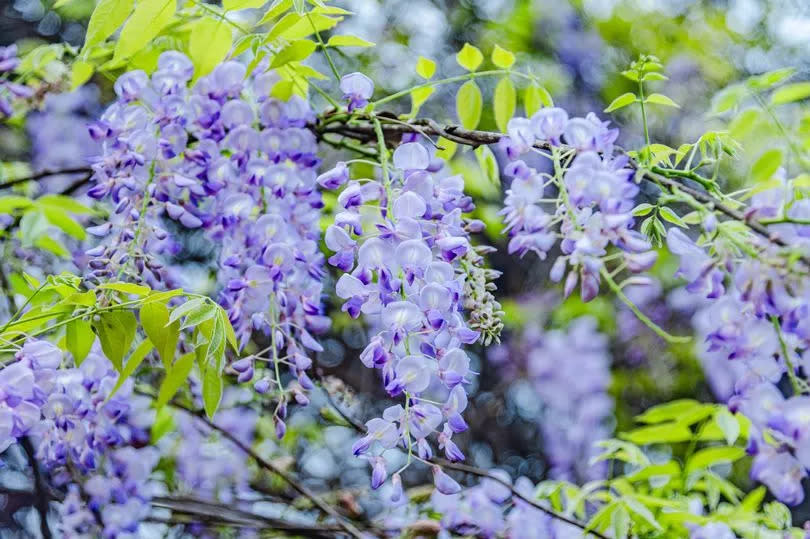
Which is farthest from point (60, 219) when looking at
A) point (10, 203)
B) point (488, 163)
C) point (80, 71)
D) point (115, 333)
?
point (488, 163)

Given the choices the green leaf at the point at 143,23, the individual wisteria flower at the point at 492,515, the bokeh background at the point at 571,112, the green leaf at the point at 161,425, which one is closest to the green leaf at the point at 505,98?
the green leaf at the point at 143,23

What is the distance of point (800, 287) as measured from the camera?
2.78 feet

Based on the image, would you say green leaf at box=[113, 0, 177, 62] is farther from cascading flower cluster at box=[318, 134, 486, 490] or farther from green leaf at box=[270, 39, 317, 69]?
cascading flower cluster at box=[318, 134, 486, 490]

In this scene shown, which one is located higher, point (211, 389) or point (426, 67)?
point (426, 67)

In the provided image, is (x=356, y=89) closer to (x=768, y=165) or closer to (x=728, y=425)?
(x=768, y=165)

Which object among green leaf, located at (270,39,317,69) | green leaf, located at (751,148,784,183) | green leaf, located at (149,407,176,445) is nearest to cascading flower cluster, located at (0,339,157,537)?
green leaf, located at (149,407,176,445)

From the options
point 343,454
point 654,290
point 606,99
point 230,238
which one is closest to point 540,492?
point 230,238

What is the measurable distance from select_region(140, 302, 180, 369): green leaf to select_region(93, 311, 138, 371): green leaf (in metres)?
0.05

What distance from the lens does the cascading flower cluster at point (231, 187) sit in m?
1.29

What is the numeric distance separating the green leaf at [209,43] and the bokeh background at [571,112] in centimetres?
167

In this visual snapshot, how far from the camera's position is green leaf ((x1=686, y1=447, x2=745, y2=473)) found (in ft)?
5.52

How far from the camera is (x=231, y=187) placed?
138 centimetres

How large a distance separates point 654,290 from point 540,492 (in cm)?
204

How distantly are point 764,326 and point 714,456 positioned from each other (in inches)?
32.9
